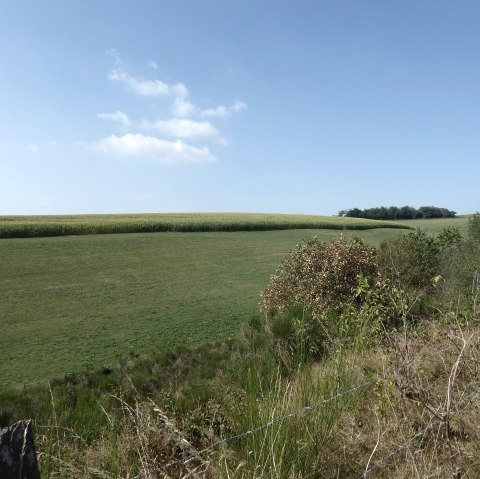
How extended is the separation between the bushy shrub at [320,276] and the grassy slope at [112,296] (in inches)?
77.0

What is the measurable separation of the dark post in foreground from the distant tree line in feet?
237

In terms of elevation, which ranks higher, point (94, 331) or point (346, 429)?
point (346, 429)

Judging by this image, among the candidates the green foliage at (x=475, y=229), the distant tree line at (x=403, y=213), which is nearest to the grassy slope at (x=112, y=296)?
the green foliage at (x=475, y=229)

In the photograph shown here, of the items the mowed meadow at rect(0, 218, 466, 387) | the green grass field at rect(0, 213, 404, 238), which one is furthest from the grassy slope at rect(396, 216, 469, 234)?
the mowed meadow at rect(0, 218, 466, 387)

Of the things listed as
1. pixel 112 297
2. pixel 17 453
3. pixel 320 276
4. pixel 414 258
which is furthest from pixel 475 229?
pixel 17 453

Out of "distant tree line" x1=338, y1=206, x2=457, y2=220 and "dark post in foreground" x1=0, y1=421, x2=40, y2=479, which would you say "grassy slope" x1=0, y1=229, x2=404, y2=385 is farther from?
"distant tree line" x1=338, y1=206, x2=457, y2=220

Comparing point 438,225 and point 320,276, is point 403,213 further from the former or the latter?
point 320,276

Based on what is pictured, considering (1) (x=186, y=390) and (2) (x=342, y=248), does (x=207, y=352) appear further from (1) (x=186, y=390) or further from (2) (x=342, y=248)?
(2) (x=342, y=248)

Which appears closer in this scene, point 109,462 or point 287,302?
point 109,462

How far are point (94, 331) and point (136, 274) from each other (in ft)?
22.0

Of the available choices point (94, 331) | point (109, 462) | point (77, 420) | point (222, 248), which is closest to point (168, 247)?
point (222, 248)

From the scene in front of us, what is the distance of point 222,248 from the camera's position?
24734 mm

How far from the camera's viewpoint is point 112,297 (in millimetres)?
14211

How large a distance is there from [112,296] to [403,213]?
2462 inches
